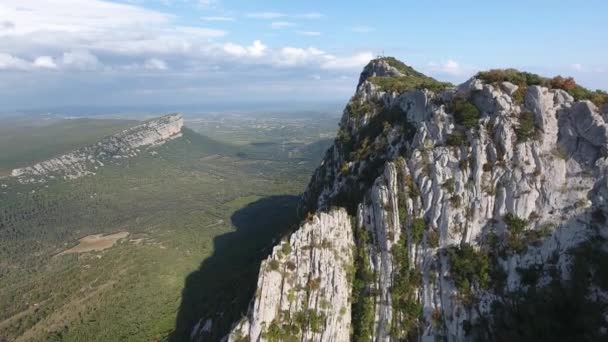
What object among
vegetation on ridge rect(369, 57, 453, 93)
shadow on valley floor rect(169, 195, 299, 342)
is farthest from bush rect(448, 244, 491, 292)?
shadow on valley floor rect(169, 195, 299, 342)

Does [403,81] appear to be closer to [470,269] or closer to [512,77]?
[512,77]

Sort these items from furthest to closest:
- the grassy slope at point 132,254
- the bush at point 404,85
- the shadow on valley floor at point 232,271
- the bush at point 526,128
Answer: the grassy slope at point 132,254 → the shadow on valley floor at point 232,271 → the bush at point 404,85 → the bush at point 526,128

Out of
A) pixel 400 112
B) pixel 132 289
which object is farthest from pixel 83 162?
pixel 400 112

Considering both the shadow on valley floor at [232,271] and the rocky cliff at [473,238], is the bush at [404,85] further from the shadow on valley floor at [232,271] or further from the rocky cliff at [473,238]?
the shadow on valley floor at [232,271]

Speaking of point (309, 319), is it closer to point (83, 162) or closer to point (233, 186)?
point (233, 186)

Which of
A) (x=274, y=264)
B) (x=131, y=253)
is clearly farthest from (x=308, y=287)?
(x=131, y=253)

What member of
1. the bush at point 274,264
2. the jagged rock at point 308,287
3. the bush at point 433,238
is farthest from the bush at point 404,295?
the bush at point 274,264

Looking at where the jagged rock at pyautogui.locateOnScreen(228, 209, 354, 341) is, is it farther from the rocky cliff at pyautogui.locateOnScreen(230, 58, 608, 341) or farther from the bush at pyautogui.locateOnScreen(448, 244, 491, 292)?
the bush at pyautogui.locateOnScreen(448, 244, 491, 292)
